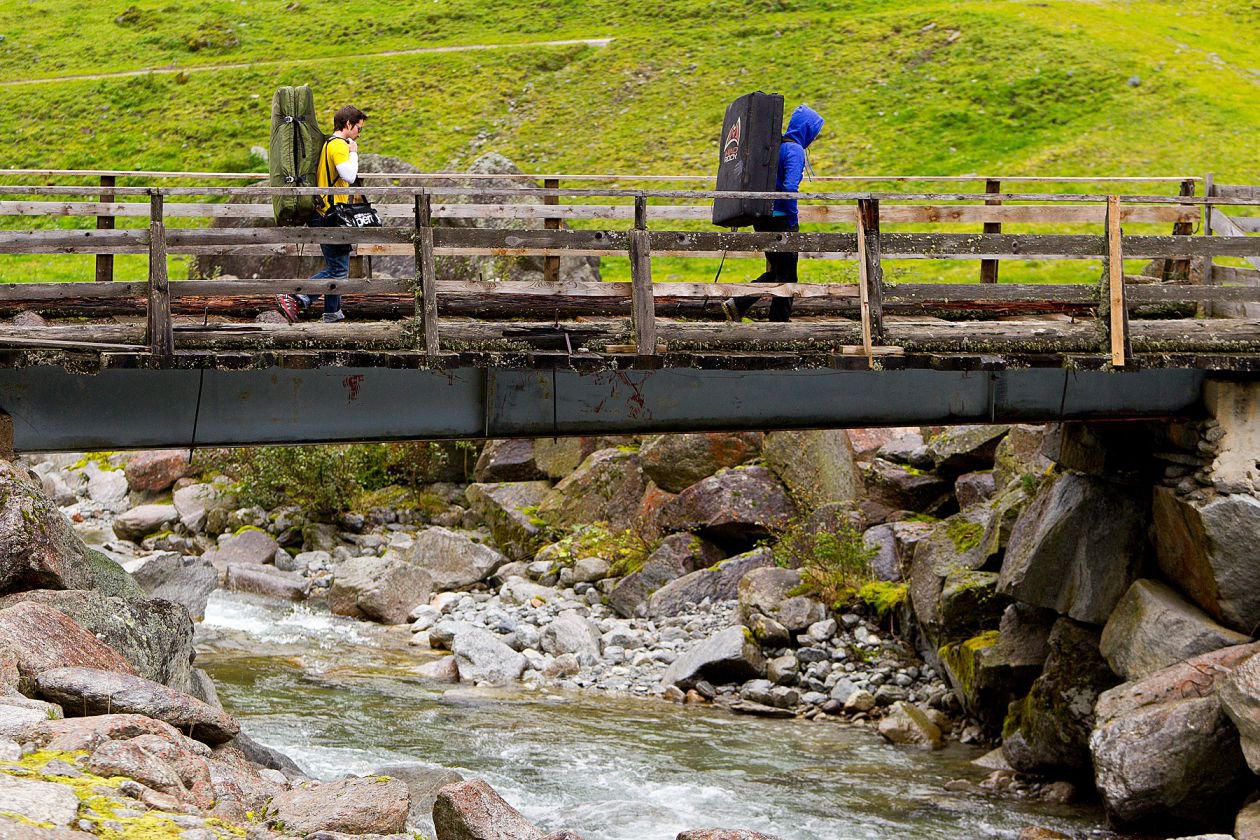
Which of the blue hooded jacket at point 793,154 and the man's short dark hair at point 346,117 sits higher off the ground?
the man's short dark hair at point 346,117

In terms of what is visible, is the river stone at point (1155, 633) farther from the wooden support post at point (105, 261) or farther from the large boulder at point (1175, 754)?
the wooden support post at point (105, 261)

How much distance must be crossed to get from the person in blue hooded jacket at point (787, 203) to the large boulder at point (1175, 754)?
212 inches

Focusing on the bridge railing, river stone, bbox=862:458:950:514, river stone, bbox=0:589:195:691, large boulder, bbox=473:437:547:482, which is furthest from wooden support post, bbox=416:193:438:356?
large boulder, bbox=473:437:547:482

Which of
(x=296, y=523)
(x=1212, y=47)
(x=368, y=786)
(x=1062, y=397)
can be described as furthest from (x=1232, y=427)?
(x=1212, y=47)

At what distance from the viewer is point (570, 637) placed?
71.7ft

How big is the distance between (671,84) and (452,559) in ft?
89.9

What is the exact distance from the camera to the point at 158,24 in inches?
2466

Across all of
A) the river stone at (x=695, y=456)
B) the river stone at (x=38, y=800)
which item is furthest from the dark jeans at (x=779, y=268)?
the river stone at (x=695, y=456)

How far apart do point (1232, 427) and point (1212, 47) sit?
122 feet

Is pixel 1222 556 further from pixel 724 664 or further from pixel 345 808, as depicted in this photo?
pixel 345 808

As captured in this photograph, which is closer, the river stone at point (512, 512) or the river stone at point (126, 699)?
the river stone at point (126, 699)

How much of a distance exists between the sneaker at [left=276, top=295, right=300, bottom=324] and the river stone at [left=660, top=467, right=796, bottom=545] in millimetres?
11659

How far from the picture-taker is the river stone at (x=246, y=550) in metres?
28.0

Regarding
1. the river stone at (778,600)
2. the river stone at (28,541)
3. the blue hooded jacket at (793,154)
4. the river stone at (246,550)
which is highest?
the blue hooded jacket at (793,154)
